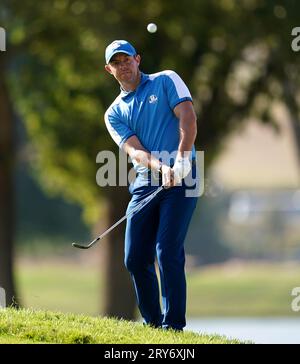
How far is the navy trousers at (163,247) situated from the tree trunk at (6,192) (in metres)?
15.5

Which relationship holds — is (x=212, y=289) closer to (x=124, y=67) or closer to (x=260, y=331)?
(x=260, y=331)

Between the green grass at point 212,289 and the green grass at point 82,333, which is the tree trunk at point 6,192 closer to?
the green grass at point 212,289

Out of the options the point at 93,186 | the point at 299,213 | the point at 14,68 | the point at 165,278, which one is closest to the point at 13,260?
the point at 93,186

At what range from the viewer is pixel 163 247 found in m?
9.95

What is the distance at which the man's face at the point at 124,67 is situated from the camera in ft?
32.8

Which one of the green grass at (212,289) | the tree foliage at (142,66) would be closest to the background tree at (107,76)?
the tree foliage at (142,66)

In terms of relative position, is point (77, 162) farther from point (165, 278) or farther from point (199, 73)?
point (165, 278)

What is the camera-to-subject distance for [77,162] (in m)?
27.2

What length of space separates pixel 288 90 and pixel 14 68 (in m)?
6.99

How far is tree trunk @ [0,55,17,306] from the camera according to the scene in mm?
26297

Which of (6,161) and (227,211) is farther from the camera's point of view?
(227,211)

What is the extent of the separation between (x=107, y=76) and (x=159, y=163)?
566 inches

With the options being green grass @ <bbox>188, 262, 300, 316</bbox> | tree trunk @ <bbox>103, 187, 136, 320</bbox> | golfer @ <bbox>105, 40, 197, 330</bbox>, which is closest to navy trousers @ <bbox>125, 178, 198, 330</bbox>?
golfer @ <bbox>105, 40, 197, 330</bbox>

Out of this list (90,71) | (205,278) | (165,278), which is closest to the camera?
(165,278)
